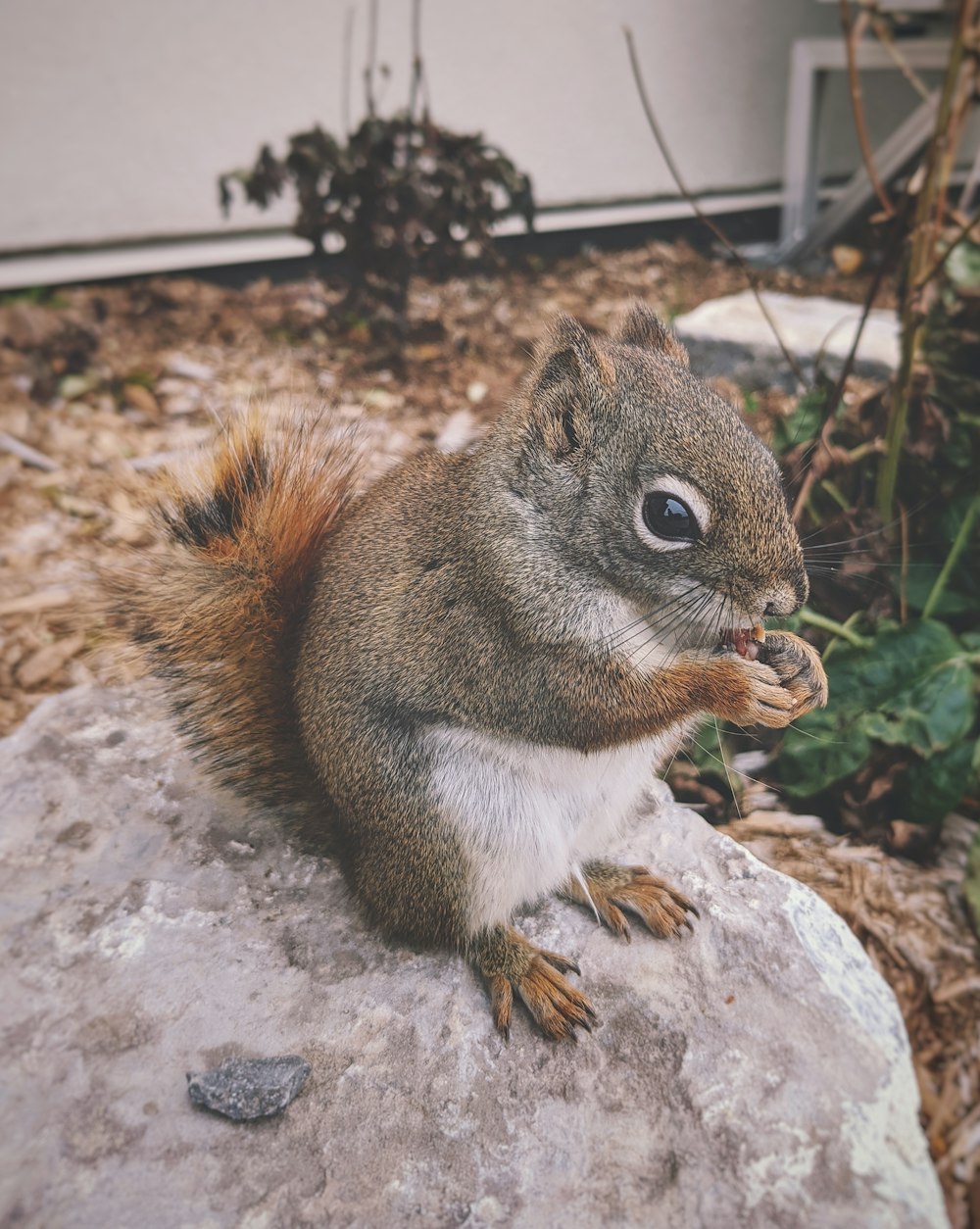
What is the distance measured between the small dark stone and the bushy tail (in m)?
0.43

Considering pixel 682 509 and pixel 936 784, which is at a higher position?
pixel 682 509

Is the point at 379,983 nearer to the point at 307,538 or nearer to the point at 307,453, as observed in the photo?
the point at 307,538

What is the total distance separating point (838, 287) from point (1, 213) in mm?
2787

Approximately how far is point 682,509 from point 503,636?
32 centimetres

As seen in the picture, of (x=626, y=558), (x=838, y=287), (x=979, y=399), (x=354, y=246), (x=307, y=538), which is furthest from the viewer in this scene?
(x=838, y=287)

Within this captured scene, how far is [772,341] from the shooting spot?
10.1 ft

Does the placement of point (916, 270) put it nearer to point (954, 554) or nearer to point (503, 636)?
point (954, 554)

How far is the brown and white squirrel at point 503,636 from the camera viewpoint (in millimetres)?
1297

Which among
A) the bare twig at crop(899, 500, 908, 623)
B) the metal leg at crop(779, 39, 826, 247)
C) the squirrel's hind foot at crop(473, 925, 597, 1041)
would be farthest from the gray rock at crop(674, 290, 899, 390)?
the squirrel's hind foot at crop(473, 925, 597, 1041)

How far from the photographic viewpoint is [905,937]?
58.4 inches

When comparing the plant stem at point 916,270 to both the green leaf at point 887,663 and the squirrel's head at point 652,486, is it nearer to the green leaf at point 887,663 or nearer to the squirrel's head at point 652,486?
the green leaf at point 887,663

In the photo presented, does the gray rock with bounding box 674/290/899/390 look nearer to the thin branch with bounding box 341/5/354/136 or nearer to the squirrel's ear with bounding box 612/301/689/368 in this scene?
the thin branch with bounding box 341/5/354/136

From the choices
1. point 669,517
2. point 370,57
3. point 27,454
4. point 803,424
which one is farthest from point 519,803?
point 370,57

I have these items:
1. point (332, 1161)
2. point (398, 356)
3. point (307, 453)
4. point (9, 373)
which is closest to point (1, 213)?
point (9, 373)
